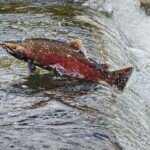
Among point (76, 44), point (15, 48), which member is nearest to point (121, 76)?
point (76, 44)

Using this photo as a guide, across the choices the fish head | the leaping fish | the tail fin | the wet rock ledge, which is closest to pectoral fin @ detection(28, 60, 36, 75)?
the leaping fish

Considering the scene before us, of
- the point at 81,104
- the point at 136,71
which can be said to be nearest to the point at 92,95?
the point at 81,104

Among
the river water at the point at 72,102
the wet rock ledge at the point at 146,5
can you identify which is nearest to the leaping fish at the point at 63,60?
the river water at the point at 72,102

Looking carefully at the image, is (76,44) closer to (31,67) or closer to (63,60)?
(63,60)

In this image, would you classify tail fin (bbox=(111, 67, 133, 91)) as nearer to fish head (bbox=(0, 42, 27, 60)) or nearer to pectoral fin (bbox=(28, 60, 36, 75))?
pectoral fin (bbox=(28, 60, 36, 75))

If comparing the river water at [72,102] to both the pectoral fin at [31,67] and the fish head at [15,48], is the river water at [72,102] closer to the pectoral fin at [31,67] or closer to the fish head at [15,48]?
the pectoral fin at [31,67]

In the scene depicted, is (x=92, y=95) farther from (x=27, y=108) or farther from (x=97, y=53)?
(x=97, y=53)
